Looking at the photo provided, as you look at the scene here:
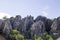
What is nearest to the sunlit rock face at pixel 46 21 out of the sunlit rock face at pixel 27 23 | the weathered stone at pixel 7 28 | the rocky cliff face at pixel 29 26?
the rocky cliff face at pixel 29 26

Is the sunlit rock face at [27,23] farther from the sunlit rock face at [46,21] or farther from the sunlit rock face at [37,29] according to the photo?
the sunlit rock face at [46,21]

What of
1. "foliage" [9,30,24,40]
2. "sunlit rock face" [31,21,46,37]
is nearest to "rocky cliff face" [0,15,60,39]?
"sunlit rock face" [31,21,46,37]

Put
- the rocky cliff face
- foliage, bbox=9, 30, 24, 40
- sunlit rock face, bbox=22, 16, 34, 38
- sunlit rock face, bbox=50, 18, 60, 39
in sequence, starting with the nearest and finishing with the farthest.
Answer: foliage, bbox=9, 30, 24, 40, the rocky cliff face, sunlit rock face, bbox=50, 18, 60, 39, sunlit rock face, bbox=22, 16, 34, 38

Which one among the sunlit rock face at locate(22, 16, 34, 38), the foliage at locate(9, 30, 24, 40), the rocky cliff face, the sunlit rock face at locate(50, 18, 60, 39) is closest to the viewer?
the foliage at locate(9, 30, 24, 40)

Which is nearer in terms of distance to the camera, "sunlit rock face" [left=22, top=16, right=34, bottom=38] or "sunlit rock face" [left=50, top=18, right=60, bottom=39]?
"sunlit rock face" [left=50, top=18, right=60, bottom=39]

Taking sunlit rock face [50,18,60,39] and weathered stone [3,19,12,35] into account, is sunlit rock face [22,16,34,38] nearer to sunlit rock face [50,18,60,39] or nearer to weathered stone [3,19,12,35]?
weathered stone [3,19,12,35]

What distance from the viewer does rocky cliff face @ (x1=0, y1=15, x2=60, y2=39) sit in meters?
54.2

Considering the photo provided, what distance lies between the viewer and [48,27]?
206 ft

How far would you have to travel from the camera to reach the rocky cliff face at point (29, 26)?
178 feet

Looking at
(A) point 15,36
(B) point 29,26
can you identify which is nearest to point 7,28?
(A) point 15,36

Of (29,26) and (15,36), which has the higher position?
(29,26)

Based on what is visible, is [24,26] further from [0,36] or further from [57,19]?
[57,19]

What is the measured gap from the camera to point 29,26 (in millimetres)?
60406

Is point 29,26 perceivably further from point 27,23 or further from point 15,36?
point 15,36
